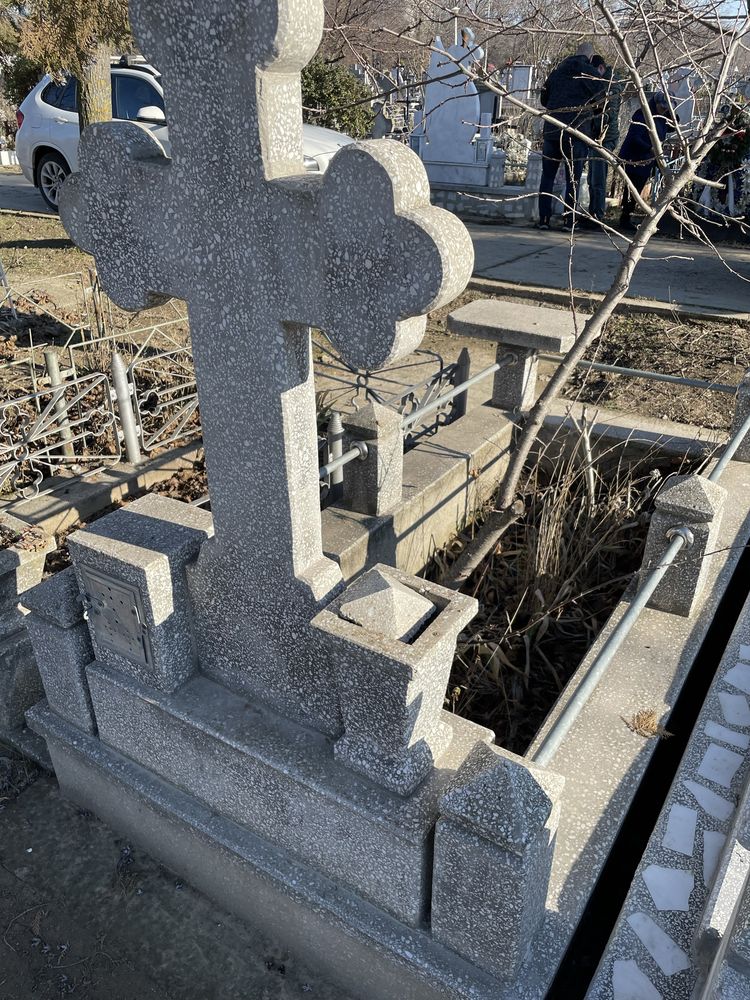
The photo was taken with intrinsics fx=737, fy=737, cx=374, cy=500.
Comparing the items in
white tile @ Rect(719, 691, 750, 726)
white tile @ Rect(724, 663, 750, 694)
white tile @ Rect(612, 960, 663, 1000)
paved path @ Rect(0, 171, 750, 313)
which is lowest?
white tile @ Rect(612, 960, 663, 1000)

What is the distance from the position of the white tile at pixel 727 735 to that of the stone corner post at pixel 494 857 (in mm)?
917

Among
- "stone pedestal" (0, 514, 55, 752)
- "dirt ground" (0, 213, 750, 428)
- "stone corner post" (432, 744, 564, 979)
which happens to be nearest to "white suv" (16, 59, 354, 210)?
"dirt ground" (0, 213, 750, 428)

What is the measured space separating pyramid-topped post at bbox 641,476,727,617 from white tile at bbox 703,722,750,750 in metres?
0.60

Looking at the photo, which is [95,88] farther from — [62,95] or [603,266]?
[603,266]

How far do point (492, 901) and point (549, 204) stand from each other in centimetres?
1258

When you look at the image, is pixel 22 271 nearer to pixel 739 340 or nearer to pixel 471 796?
pixel 739 340

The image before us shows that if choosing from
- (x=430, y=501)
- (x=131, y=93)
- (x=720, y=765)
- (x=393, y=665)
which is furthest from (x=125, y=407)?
(x=131, y=93)

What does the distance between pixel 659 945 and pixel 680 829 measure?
0.36m

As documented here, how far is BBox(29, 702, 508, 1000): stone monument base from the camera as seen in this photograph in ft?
6.69

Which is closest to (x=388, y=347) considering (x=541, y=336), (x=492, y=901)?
(x=492, y=901)

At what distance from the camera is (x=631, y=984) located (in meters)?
1.85

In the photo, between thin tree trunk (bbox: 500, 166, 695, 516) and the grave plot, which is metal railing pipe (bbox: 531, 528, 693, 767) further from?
thin tree trunk (bbox: 500, 166, 695, 516)

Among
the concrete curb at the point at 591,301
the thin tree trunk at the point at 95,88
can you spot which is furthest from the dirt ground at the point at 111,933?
the thin tree trunk at the point at 95,88

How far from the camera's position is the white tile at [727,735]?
8.05 feet
